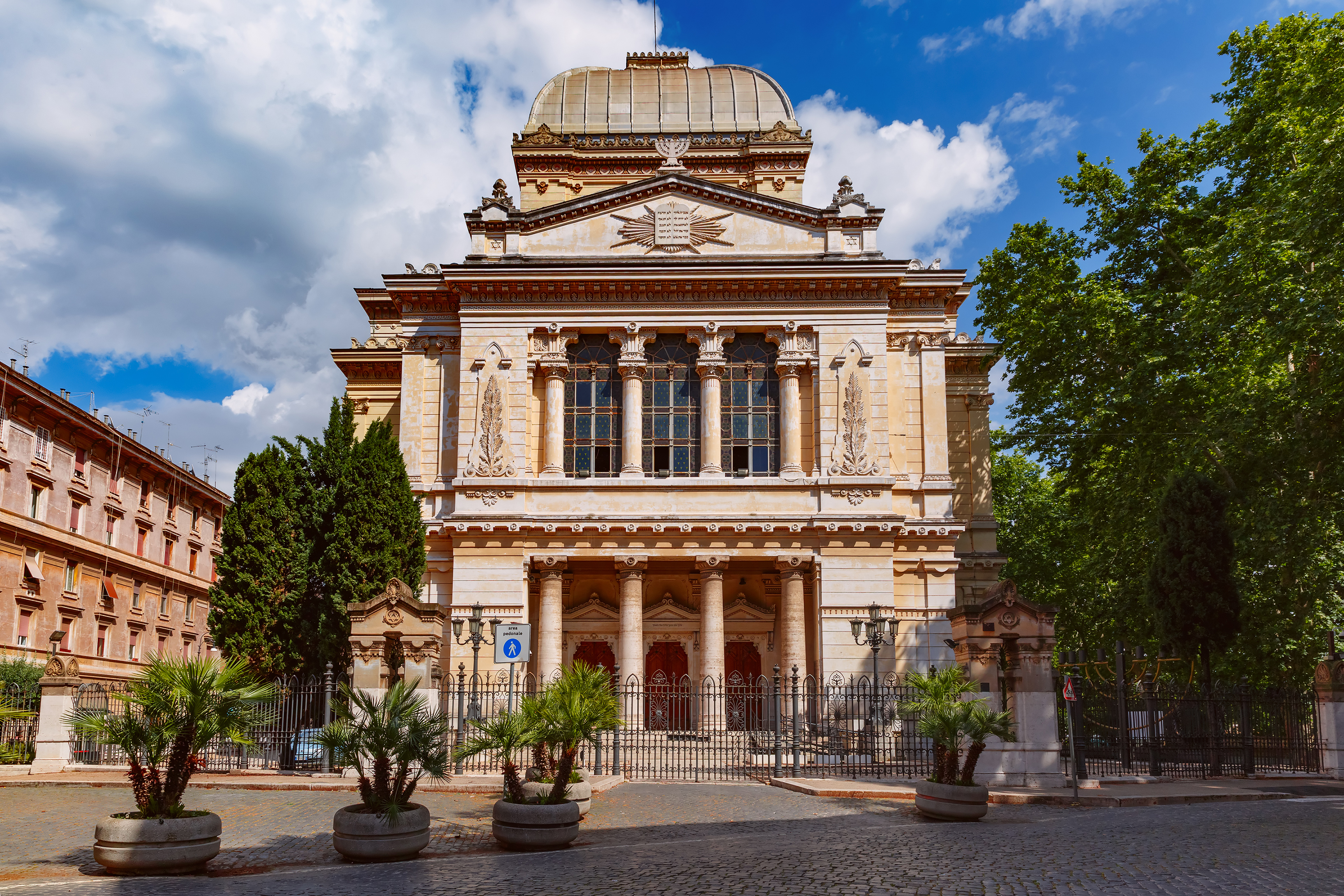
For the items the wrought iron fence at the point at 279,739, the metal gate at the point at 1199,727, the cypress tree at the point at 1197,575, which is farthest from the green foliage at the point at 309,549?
the cypress tree at the point at 1197,575

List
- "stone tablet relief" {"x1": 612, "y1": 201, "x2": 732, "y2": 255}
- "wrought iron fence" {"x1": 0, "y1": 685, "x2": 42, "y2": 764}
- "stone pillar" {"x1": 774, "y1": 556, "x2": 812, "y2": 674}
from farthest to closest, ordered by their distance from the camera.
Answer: "stone tablet relief" {"x1": 612, "y1": 201, "x2": 732, "y2": 255}
"stone pillar" {"x1": 774, "y1": 556, "x2": 812, "y2": 674}
"wrought iron fence" {"x1": 0, "y1": 685, "x2": 42, "y2": 764}

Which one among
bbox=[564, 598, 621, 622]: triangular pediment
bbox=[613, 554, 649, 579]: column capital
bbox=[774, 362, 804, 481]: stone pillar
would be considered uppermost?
bbox=[774, 362, 804, 481]: stone pillar

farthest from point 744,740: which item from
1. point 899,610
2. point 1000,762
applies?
point 1000,762

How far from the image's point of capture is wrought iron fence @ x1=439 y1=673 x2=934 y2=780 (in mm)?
21922

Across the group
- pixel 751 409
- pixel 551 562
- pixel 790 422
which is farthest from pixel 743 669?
pixel 751 409

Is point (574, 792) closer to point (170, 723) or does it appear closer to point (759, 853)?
point (759, 853)

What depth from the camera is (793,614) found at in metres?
32.3

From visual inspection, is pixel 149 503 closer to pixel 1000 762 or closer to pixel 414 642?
pixel 414 642

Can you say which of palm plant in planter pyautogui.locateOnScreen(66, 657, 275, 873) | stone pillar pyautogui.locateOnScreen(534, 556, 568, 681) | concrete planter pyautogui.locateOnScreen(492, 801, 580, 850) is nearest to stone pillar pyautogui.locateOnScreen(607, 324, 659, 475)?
stone pillar pyautogui.locateOnScreen(534, 556, 568, 681)

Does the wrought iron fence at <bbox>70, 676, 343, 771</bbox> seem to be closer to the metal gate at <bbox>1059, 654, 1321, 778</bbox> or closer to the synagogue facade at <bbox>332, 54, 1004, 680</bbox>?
the synagogue facade at <bbox>332, 54, 1004, 680</bbox>

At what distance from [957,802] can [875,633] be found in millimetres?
11730

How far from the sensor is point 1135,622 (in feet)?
98.7

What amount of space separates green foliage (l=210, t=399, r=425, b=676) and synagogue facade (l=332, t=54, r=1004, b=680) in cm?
536

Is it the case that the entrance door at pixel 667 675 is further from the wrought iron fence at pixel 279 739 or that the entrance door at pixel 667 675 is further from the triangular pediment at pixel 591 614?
the wrought iron fence at pixel 279 739
